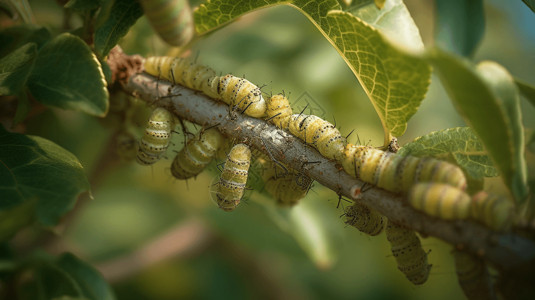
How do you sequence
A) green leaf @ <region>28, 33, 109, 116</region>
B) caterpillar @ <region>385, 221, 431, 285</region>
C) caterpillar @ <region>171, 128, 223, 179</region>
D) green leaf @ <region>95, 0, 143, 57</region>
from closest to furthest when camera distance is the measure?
green leaf @ <region>28, 33, 109, 116</region>
caterpillar @ <region>385, 221, 431, 285</region>
green leaf @ <region>95, 0, 143, 57</region>
caterpillar @ <region>171, 128, 223, 179</region>

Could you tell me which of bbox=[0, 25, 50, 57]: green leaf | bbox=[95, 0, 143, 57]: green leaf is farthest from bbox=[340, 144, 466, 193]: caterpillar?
bbox=[0, 25, 50, 57]: green leaf

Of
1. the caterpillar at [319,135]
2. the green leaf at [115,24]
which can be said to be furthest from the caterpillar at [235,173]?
the green leaf at [115,24]

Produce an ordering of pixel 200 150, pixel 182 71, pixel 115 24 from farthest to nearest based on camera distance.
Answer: pixel 182 71
pixel 200 150
pixel 115 24

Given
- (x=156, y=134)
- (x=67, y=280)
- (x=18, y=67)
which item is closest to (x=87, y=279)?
(x=67, y=280)

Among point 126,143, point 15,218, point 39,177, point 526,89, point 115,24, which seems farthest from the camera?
point 126,143

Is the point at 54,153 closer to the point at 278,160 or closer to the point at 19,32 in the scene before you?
the point at 19,32

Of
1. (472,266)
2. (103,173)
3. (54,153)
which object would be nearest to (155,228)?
(103,173)

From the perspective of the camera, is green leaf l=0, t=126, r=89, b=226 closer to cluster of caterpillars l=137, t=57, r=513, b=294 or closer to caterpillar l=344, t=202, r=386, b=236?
cluster of caterpillars l=137, t=57, r=513, b=294

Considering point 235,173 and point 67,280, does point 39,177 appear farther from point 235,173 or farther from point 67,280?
point 235,173
